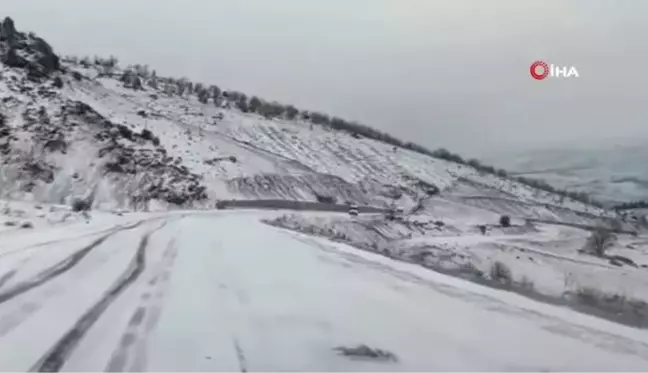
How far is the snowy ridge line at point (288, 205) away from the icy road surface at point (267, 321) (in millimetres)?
9413

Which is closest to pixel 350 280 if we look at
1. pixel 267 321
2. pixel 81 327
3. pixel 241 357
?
pixel 267 321

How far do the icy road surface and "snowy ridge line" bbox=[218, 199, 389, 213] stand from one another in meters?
9.41

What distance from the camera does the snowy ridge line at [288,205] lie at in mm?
23259

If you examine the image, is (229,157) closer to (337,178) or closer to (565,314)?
(337,178)

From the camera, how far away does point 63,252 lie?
1344 cm

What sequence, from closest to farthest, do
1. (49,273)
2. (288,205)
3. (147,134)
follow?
(49,273) → (288,205) → (147,134)

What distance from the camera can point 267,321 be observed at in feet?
25.5

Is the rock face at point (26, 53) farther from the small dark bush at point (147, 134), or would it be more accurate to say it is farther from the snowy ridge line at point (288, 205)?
the snowy ridge line at point (288, 205)

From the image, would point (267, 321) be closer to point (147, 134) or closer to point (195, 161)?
point (195, 161)

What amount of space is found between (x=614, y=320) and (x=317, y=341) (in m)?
4.34

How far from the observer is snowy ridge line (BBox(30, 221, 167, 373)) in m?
5.52

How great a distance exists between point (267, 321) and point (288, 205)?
2478 centimetres

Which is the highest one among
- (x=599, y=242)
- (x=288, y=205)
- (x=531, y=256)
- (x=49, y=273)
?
(x=288, y=205)

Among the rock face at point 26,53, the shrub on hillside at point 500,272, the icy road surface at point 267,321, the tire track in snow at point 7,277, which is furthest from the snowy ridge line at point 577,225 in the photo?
the rock face at point 26,53
